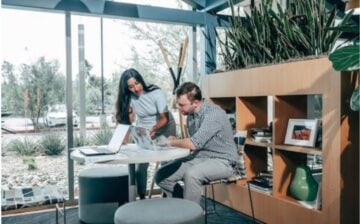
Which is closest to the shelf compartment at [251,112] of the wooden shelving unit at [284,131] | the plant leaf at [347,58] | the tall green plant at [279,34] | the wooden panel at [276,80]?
the wooden shelving unit at [284,131]

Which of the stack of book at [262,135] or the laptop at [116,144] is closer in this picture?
the laptop at [116,144]

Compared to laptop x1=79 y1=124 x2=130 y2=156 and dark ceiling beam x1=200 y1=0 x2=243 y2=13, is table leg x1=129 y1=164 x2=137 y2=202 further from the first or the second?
dark ceiling beam x1=200 y1=0 x2=243 y2=13

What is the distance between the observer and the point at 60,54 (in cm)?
378

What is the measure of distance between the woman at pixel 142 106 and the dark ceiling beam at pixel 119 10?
0.91 m

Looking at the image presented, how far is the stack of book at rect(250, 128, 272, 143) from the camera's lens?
10.9 ft

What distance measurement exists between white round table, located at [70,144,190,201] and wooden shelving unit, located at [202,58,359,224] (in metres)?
0.97

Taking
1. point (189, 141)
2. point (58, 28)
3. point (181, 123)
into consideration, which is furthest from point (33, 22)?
point (189, 141)

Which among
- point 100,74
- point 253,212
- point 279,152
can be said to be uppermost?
point 100,74

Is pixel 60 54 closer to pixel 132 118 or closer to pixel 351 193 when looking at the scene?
pixel 132 118

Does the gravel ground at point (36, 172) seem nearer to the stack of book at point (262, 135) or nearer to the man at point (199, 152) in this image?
the man at point (199, 152)

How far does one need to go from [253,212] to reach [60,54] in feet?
8.46

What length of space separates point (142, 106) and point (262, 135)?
3.95 feet

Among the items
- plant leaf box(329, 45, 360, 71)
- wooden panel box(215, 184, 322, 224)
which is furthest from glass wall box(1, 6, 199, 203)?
plant leaf box(329, 45, 360, 71)

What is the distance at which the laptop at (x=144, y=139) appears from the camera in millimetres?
2631
